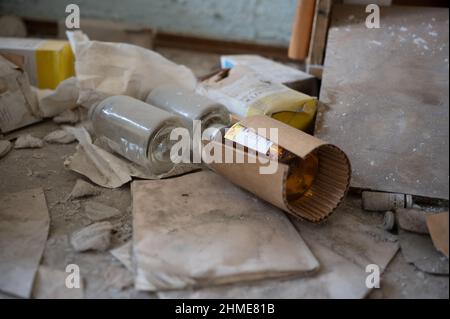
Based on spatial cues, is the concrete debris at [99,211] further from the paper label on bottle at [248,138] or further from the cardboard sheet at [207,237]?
the paper label on bottle at [248,138]

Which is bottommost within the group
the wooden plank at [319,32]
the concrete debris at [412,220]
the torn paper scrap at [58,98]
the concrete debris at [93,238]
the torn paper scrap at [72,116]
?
the concrete debris at [93,238]

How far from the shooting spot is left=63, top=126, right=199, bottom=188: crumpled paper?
1362mm

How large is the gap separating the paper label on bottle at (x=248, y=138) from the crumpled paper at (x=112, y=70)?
53cm

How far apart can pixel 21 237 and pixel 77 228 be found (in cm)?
13

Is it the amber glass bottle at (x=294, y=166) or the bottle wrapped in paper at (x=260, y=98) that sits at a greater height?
the bottle wrapped in paper at (x=260, y=98)

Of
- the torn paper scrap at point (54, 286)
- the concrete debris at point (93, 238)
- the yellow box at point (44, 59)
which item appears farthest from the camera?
the yellow box at point (44, 59)

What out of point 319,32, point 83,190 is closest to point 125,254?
point 83,190

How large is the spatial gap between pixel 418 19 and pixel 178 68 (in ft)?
2.84

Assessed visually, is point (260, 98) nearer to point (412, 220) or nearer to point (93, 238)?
point (412, 220)

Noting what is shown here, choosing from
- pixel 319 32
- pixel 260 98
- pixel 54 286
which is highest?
pixel 319 32

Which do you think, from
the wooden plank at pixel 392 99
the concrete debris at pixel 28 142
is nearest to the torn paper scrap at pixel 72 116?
the concrete debris at pixel 28 142

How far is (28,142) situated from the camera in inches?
59.6

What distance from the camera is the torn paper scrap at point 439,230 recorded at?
1025 mm

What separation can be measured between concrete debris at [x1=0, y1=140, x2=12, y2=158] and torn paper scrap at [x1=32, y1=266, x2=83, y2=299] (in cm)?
56
